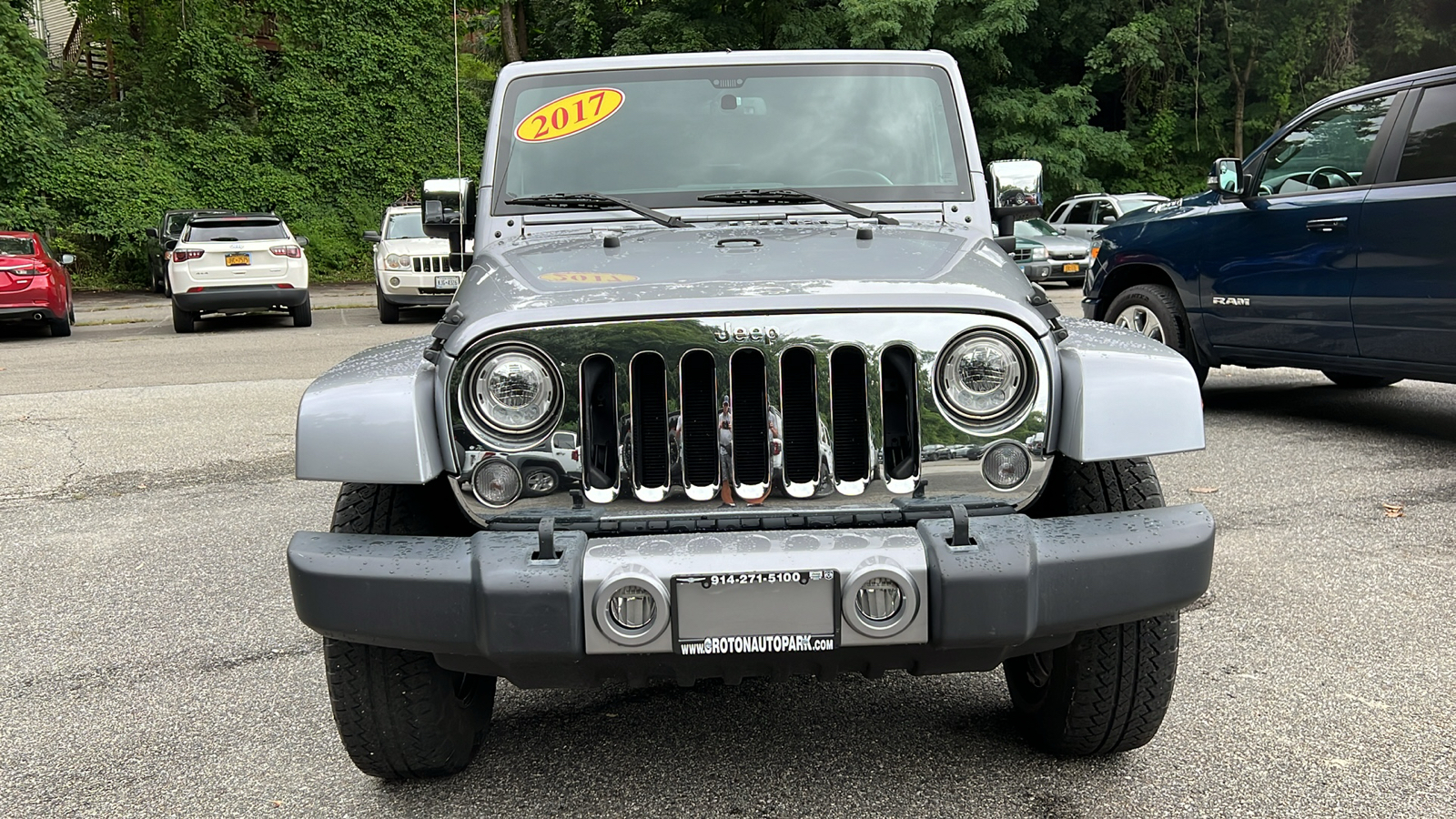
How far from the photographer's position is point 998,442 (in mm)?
2611

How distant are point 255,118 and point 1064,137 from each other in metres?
18.4

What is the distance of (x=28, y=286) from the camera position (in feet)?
50.9

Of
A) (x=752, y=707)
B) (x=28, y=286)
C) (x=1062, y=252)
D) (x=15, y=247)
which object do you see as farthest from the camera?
(x=1062, y=252)

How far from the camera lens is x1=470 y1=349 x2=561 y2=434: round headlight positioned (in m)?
2.59

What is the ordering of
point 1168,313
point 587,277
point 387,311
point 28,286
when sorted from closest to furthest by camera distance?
point 587,277
point 1168,313
point 28,286
point 387,311

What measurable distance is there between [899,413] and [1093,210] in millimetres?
21457

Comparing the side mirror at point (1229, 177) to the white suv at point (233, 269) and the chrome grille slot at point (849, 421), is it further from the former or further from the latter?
the white suv at point (233, 269)

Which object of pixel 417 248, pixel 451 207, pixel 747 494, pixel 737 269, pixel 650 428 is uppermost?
pixel 451 207

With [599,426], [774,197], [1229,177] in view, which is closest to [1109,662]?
[599,426]

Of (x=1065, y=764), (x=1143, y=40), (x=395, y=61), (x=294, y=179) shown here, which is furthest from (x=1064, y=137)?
(x=1065, y=764)

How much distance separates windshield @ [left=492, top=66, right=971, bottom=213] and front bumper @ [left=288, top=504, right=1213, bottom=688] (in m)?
1.72

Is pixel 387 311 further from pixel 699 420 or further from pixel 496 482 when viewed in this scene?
pixel 699 420

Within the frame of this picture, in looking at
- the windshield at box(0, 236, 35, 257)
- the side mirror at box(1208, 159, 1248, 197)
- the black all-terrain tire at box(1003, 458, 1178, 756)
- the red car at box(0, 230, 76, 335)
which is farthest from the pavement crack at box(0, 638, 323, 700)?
the windshield at box(0, 236, 35, 257)

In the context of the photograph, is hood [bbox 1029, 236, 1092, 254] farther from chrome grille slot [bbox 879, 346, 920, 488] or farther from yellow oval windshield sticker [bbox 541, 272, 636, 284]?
chrome grille slot [bbox 879, 346, 920, 488]
